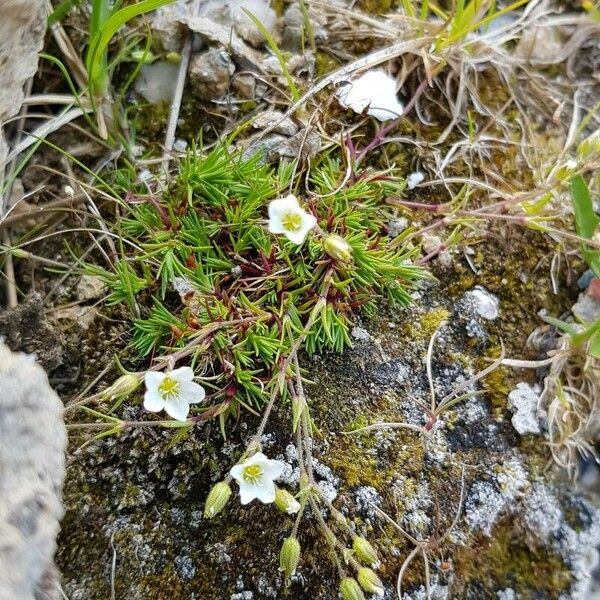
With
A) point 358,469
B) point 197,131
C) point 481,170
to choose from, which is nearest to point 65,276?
point 197,131

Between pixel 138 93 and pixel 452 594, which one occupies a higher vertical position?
pixel 138 93

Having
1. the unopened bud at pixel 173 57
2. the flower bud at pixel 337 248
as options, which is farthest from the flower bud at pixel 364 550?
the unopened bud at pixel 173 57

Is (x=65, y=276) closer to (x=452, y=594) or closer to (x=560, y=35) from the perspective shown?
(x=452, y=594)

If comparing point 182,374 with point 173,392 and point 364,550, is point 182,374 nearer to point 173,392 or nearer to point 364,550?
point 173,392

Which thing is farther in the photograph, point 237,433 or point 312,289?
point 312,289

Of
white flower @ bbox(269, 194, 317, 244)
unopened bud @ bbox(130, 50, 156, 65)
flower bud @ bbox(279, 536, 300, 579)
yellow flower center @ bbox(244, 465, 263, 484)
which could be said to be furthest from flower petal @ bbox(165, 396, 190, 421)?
unopened bud @ bbox(130, 50, 156, 65)

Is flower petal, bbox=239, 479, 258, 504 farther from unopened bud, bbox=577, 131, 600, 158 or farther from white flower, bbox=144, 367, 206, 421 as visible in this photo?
unopened bud, bbox=577, 131, 600, 158

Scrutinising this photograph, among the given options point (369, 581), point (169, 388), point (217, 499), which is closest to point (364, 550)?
point (369, 581)
